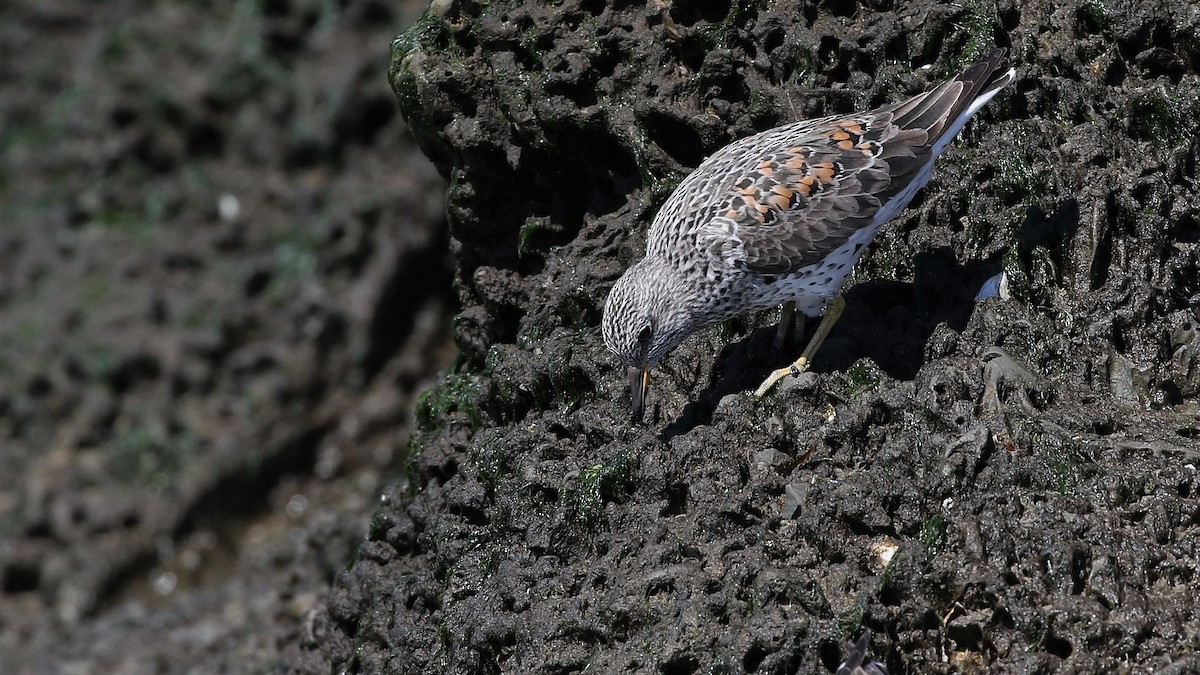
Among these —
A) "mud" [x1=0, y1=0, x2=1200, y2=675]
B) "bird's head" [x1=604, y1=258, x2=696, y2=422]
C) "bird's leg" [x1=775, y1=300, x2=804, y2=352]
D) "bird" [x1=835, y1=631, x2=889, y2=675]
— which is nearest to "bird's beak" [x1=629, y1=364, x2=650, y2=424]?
"bird's head" [x1=604, y1=258, x2=696, y2=422]

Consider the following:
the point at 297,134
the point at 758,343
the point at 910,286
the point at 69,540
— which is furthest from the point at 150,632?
the point at 910,286

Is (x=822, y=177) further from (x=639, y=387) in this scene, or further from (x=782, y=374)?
(x=639, y=387)

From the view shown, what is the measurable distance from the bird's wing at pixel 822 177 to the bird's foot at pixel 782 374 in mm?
438

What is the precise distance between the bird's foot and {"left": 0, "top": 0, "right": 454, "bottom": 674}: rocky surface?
6.29 meters

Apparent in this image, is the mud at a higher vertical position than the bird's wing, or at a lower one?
lower

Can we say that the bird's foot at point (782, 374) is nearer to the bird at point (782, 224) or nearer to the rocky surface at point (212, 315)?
the bird at point (782, 224)

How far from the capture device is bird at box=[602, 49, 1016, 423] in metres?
6.12

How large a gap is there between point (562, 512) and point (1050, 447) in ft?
7.02

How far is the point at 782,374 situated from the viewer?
6.16 m

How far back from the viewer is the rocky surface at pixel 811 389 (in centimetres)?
521

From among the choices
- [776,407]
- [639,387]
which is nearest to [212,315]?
[639,387]

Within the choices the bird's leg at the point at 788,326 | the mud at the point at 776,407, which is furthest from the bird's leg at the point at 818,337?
the bird's leg at the point at 788,326

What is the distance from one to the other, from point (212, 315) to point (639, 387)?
7330 millimetres

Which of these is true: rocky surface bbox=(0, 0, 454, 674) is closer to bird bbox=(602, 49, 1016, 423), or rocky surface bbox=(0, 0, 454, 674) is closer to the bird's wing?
bird bbox=(602, 49, 1016, 423)
